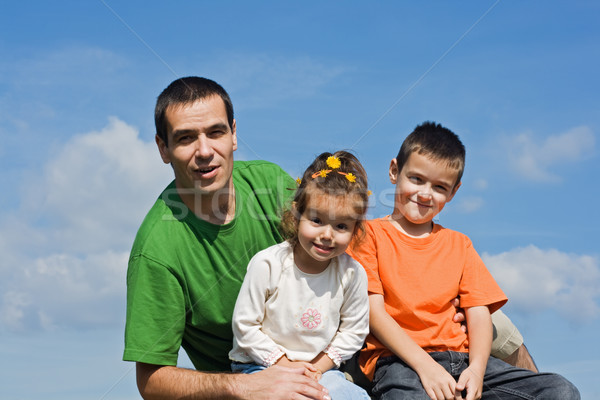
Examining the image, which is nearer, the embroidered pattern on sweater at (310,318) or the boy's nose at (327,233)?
the boy's nose at (327,233)

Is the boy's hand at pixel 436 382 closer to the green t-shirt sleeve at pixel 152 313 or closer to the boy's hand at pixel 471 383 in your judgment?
the boy's hand at pixel 471 383

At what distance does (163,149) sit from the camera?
15.0ft

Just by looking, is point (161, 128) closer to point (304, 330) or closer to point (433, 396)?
point (304, 330)

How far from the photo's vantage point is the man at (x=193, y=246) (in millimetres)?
4188

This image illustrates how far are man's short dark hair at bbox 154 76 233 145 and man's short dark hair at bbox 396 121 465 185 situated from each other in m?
1.28

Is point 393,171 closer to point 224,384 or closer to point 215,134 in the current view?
point 215,134

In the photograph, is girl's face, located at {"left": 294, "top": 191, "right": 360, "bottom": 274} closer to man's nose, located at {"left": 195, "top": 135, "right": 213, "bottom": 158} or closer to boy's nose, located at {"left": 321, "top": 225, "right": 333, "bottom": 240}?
Answer: boy's nose, located at {"left": 321, "top": 225, "right": 333, "bottom": 240}

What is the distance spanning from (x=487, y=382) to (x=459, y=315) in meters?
0.48

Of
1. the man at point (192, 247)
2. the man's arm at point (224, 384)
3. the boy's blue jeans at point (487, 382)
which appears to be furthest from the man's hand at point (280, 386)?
the boy's blue jeans at point (487, 382)

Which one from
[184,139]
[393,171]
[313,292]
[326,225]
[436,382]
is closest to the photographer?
A: [326,225]

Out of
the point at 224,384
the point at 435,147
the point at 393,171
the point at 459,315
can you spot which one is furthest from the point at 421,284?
the point at 224,384

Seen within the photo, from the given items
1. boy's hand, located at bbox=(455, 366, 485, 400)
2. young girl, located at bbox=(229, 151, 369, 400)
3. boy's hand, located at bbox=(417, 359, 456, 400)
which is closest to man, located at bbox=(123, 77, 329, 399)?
young girl, located at bbox=(229, 151, 369, 400)

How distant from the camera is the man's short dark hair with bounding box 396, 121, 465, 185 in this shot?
447cm

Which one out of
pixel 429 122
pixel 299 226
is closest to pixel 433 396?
pixel 299 226
